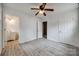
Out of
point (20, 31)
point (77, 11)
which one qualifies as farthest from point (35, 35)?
point (77, 11)

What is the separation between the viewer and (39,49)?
183 centimetres

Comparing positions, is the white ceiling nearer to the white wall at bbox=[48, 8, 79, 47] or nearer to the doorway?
the white wall at bbox=[48, 8, 79, 47]

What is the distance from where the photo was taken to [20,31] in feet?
6.01

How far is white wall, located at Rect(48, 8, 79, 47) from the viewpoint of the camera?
1.81m

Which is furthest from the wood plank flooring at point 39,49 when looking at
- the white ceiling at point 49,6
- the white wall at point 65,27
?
the white ceiling at point 49,6

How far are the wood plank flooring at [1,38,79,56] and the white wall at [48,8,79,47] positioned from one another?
4.2 inches

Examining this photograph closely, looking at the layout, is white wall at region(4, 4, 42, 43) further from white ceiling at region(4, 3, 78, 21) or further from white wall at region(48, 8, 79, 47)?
white wall at region(48, 8, 79, 47)

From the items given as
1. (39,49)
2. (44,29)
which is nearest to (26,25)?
(44,29)

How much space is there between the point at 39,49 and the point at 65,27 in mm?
604

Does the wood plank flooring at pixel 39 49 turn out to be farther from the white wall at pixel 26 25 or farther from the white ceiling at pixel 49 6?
the white ceiling at pixel 49 6

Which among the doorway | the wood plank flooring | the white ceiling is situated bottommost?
the wood plank flooring

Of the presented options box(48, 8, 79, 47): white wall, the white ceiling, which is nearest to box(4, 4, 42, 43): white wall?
the white ceiling

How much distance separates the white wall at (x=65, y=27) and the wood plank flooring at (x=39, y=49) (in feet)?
0.35

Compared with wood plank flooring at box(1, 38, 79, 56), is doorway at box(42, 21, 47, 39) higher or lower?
higher
